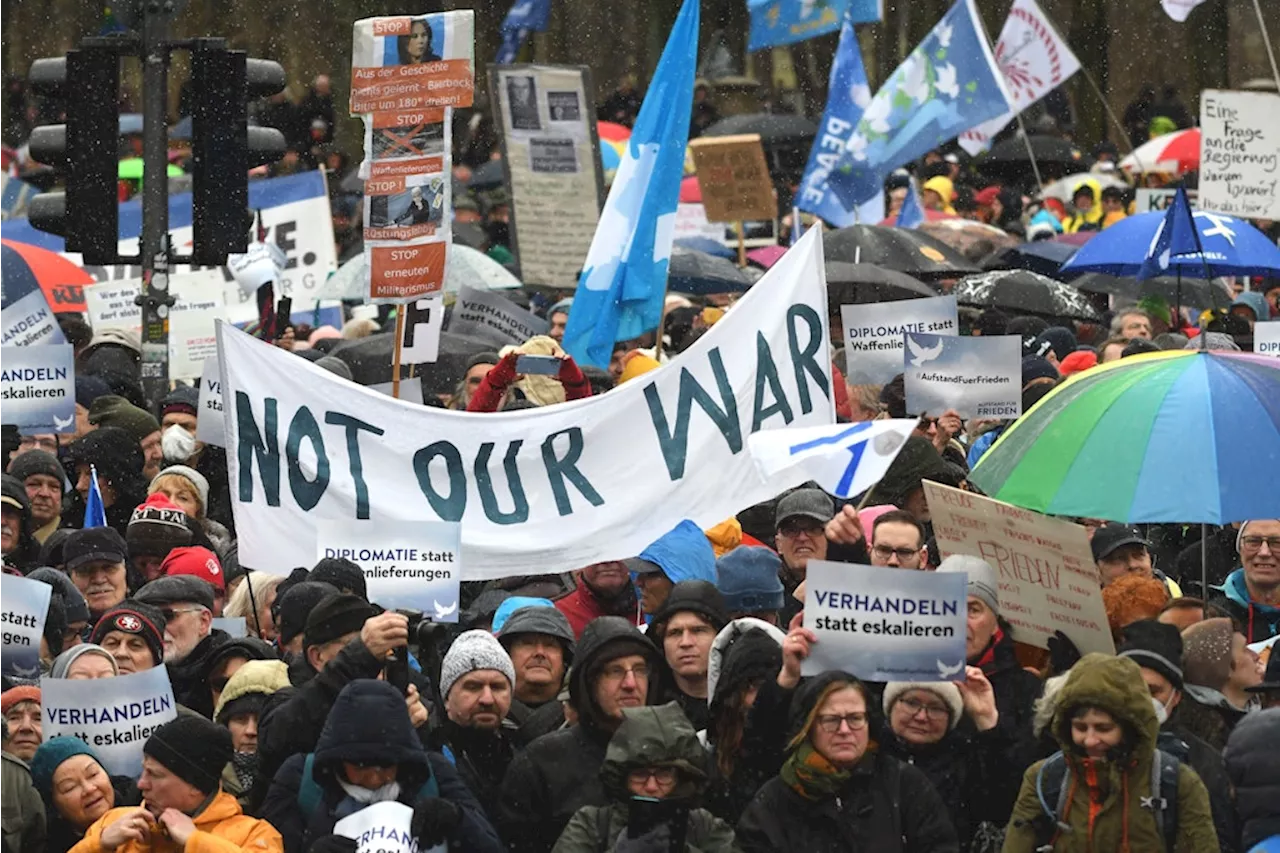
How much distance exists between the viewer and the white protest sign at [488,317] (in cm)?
1445

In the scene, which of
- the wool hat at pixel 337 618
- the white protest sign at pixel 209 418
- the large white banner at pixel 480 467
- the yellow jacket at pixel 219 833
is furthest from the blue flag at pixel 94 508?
the yellow jacket at pixel 219 833

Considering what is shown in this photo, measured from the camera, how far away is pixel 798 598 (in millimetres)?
8141

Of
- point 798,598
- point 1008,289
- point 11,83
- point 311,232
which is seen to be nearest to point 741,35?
point 11,83

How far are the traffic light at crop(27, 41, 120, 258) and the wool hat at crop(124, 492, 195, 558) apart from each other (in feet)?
9.24

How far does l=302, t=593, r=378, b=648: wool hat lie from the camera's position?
7.18 metres

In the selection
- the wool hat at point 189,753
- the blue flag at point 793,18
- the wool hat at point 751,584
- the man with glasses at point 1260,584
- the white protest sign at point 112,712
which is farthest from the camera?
the blue flag at point 793,18

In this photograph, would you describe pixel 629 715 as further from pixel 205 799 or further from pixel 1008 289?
pixel 1008 289

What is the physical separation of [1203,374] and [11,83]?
28.3m

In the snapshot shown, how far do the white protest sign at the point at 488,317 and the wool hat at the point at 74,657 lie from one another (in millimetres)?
6876

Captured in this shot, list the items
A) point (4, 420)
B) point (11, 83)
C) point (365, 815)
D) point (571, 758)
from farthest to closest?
point (11, 83), point (4, 420), point (571, 758), point (365, 815)

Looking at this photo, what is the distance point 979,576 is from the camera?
7.27 metres

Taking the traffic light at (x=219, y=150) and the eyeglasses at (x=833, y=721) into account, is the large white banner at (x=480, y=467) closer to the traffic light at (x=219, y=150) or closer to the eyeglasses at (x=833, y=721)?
the eyeglasses at (x=833, y=721)

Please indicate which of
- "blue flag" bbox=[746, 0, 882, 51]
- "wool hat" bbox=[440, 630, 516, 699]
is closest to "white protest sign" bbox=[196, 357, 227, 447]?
"wool hat" bbox=[440, 630, 516, 699]

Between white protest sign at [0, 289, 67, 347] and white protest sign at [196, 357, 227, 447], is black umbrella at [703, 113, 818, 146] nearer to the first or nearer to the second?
white protest sign at [0, 289, 67, 347]
